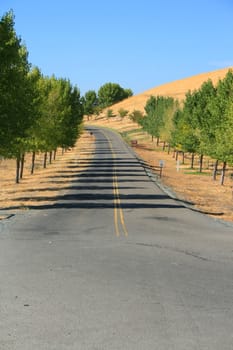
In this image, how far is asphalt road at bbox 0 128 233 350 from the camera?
27.9ft

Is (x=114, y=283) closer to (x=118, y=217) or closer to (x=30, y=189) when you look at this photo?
(x=118, y=217)

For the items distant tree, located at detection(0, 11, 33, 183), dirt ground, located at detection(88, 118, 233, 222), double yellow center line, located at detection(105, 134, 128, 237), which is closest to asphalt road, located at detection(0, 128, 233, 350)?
double yellow center line, located at detection(105, 134, 128, 237)

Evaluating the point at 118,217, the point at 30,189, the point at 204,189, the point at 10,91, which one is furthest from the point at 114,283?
the point at 204,189

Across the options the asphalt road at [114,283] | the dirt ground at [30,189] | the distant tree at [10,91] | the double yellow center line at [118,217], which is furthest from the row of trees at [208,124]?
the asphalt road at [114,283]

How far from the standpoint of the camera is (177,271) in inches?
531

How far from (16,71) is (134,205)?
10209 mm

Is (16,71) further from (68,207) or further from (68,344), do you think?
(68,344)

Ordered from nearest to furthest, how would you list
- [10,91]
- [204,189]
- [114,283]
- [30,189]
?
[114,283], [10,91], [30,189], [204,189]

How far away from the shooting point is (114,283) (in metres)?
12.0

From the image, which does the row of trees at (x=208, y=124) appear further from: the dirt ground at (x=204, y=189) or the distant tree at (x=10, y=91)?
the distant tree at (x=10, y=91)

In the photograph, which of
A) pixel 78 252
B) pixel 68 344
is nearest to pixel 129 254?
pixel 78 252

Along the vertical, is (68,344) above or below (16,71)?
below

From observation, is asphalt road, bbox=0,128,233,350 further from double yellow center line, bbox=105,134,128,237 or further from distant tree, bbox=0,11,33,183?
distant tree, bbox=0,11,33,183

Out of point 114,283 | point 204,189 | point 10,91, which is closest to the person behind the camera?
point 114,283
